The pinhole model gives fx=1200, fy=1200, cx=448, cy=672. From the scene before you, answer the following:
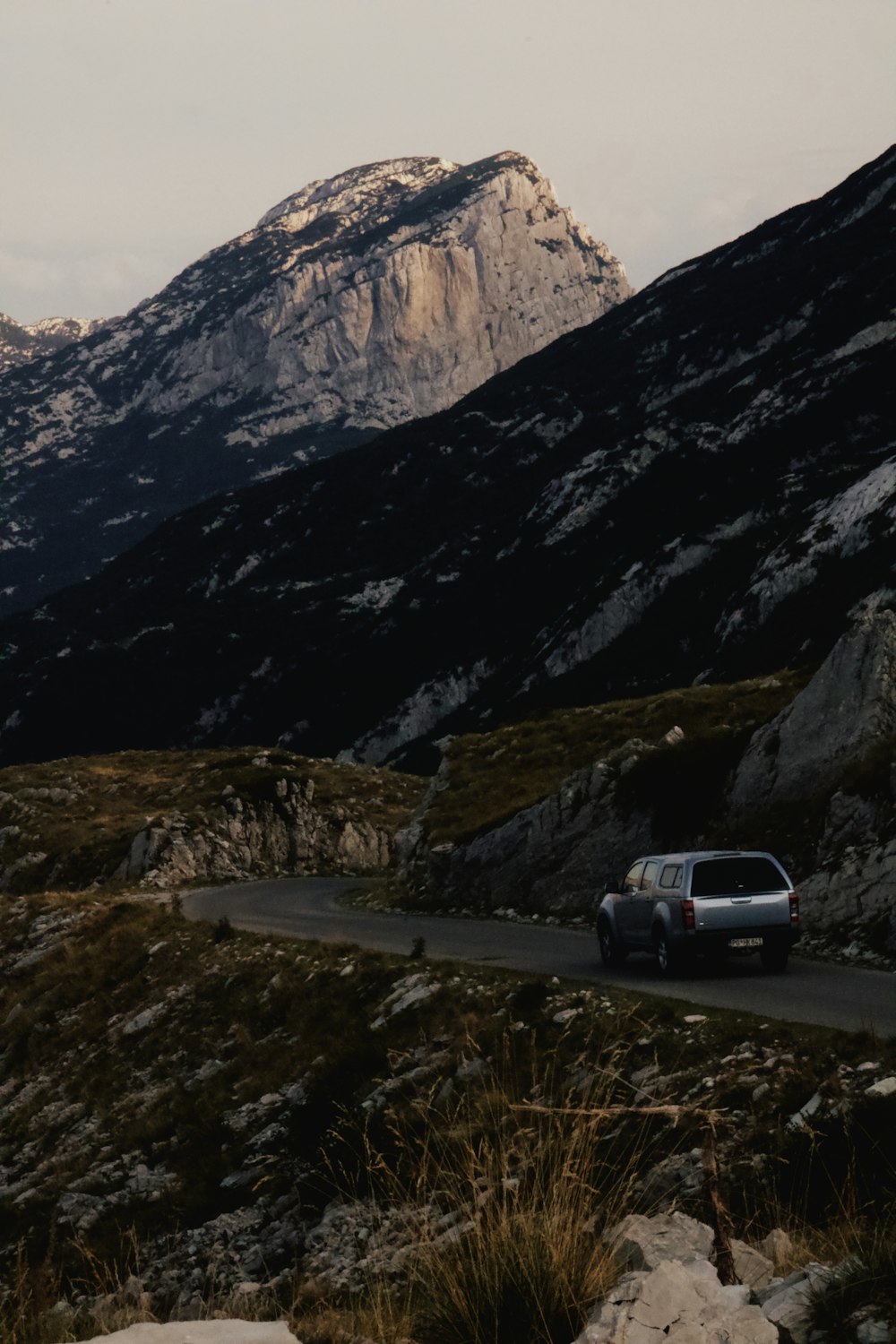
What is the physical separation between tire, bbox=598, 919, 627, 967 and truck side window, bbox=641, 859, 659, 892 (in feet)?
5.18

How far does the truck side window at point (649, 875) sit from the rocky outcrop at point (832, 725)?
685 cm

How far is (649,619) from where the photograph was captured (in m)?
137

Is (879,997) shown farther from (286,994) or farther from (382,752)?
(382,752)

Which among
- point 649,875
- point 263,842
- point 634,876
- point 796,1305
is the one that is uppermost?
point 796,1305

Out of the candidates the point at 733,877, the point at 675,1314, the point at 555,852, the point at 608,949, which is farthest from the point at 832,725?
the point at 675,1314

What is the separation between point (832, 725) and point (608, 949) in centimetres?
930

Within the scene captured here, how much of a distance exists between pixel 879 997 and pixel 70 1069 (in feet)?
57.6

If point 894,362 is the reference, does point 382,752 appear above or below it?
below

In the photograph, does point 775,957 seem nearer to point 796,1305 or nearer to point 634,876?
point 634,876

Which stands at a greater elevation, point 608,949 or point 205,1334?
point 205,1334

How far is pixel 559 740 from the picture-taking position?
49.8m

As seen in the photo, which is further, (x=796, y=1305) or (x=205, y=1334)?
(x=205, y=1334)

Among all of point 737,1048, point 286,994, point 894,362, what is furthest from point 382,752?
point 737,1048

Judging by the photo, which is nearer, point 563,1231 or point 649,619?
point 563,1231
